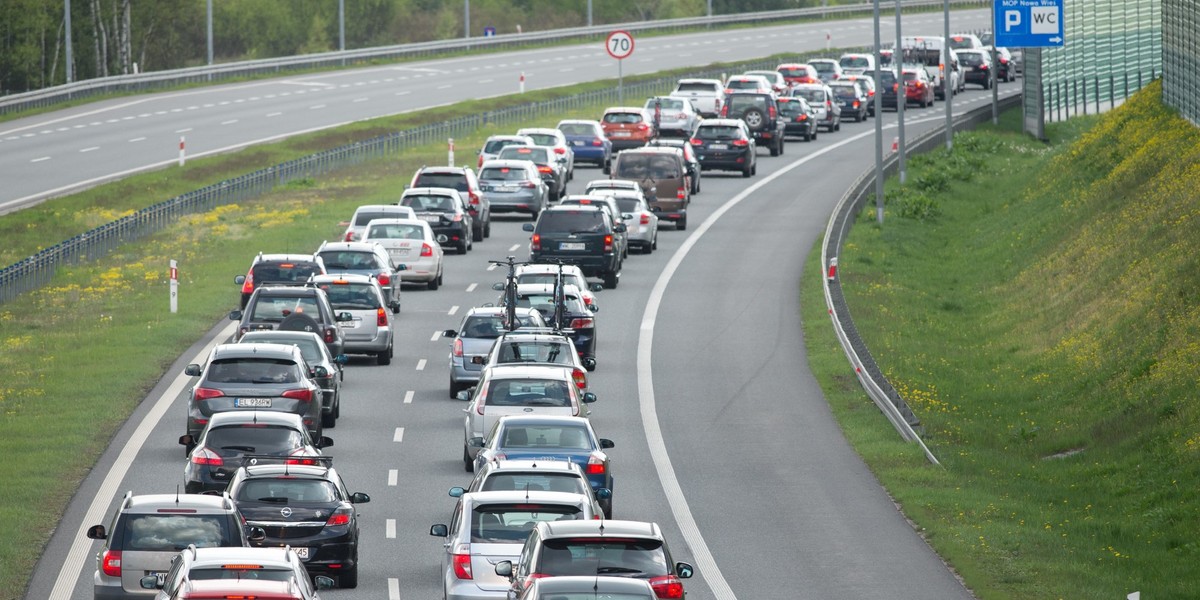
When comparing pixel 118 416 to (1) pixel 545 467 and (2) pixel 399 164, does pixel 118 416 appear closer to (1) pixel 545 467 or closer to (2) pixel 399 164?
(1) pixel 545 467

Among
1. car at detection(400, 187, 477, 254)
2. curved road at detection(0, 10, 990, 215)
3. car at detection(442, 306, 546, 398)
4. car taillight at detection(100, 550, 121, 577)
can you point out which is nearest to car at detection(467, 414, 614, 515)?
car taillight at detection(100, 550, 121, 577)

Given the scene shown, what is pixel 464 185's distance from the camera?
49375 mm

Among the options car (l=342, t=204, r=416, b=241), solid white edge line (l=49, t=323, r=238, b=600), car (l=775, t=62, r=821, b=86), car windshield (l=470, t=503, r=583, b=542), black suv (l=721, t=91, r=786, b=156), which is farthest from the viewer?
car (l=775, t=62, r=821, b=86)

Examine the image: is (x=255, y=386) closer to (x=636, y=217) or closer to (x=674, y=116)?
(x=636, y=217)

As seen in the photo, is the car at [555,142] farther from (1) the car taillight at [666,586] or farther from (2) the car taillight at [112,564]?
(1) the car taillight at [666,586]

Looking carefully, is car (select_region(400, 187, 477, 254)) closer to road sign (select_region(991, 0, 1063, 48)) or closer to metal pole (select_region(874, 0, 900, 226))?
metal pole (select_region(874, 0, 900, 226))

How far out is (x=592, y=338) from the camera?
35.2 meters

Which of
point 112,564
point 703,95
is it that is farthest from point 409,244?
point 703,95

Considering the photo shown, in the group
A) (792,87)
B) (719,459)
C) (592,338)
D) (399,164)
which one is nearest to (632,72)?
(792,87)

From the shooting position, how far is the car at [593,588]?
47.8ft

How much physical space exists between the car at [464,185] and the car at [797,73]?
3797 cm

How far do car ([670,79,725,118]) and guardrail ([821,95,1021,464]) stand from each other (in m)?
10.2

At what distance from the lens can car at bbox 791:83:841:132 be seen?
256 feet

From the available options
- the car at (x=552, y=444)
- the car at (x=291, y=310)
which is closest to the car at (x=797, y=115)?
the car at (x=291, y=310)
